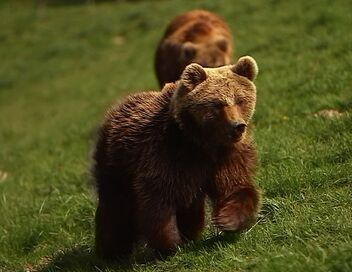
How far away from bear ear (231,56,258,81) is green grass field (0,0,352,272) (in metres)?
1.07

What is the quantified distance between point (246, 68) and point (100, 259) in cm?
196

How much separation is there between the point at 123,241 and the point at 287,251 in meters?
1.55

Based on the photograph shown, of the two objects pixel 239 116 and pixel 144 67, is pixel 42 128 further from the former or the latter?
pixel 239 116

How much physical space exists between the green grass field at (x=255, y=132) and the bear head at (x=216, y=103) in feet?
2.53

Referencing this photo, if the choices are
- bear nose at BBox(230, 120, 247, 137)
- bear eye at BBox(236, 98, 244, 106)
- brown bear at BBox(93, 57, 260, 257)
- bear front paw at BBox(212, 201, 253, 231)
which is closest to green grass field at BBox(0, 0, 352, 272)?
bear front paw at BBox(212, 201, 253, 231)

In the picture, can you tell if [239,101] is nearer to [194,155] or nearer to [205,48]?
[194,155]

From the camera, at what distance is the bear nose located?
4.37 metres

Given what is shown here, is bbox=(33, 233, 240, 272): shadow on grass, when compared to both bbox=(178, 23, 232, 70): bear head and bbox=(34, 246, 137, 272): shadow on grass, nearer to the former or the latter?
bbox=(34, 246, 137, 272): shadow on grass

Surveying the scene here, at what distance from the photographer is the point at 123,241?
5285 millimetres

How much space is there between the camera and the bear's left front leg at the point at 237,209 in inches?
181

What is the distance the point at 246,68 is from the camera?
4770mm

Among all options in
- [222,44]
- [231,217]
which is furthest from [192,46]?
[231,217]

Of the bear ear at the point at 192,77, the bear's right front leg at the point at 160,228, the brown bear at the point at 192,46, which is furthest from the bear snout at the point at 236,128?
the brown bear at the point at 192,46

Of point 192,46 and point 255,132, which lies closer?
point 255,132
